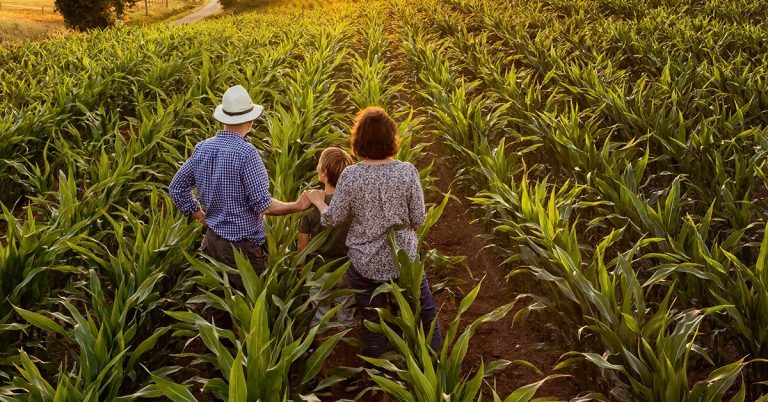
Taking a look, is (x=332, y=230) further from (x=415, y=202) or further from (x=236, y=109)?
(x=236, y=109)

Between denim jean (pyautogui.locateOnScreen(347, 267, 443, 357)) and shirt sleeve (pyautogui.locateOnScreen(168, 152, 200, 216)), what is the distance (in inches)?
34.3

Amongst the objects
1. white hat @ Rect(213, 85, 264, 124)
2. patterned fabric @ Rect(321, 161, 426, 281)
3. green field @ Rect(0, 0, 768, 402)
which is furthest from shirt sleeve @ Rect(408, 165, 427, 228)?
white hat @ Rect(213, 85, 264, 124)

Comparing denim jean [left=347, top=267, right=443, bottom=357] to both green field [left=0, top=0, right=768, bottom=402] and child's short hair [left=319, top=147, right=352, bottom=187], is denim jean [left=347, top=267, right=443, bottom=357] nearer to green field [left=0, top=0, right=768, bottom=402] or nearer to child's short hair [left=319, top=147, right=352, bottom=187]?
green field [left=0, top=0, right=768, bottom=402]

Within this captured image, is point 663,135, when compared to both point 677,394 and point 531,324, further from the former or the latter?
point 677,394

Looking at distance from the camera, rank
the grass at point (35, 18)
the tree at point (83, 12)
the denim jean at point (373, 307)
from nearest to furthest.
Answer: the denim jean at point (373, 307) < the tree at point (83, 12) < the grass at point (35, 18)

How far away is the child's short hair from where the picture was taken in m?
3.13

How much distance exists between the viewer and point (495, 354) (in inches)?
147

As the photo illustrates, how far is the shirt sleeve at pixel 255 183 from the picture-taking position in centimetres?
309

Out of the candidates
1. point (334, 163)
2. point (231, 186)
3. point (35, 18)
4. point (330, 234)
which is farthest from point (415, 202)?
point (35, 18)

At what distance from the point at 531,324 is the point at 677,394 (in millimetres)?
1841

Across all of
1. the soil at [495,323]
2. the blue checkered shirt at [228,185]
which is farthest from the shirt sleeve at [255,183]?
the soil at [495,323]

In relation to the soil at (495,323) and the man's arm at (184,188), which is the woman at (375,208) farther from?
the man's arm at (184,188)

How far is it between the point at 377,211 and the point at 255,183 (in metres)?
0.61

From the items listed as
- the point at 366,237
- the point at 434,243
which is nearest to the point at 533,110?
the point at 434,243
